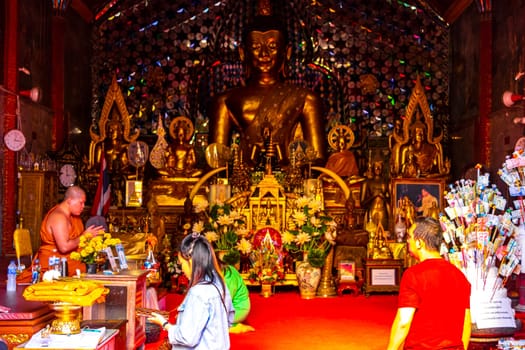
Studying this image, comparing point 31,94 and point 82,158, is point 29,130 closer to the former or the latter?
point 31,94

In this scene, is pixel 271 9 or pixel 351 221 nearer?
pixel 351 221

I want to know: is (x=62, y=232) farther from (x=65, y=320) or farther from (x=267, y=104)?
(x=267, y=104)

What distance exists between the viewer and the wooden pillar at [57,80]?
29.9 ft

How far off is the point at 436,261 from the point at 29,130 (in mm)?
6571

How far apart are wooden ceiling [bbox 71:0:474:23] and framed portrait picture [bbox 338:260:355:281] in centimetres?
446

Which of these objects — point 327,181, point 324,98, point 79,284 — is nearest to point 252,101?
point 324,98

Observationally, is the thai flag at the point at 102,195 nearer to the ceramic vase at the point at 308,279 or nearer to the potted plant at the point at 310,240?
the potted plant at the point at 310,240

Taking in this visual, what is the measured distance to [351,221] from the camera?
8.54m

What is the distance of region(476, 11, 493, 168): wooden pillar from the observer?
8711 millimetres

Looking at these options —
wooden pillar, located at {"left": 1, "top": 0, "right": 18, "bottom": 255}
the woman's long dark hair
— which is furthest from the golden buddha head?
the woman's long dark hair

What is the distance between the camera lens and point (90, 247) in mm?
4219

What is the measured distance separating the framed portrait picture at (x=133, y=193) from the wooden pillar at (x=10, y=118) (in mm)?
1802

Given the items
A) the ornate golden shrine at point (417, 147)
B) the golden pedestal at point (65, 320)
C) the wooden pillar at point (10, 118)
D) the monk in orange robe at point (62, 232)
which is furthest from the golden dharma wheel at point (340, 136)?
the golden pedestal at point (65, 320)

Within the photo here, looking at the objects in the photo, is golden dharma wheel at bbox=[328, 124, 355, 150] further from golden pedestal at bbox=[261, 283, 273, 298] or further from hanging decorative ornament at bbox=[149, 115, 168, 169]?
golden pedestal at bbox=[261, 283, 273, 298]
